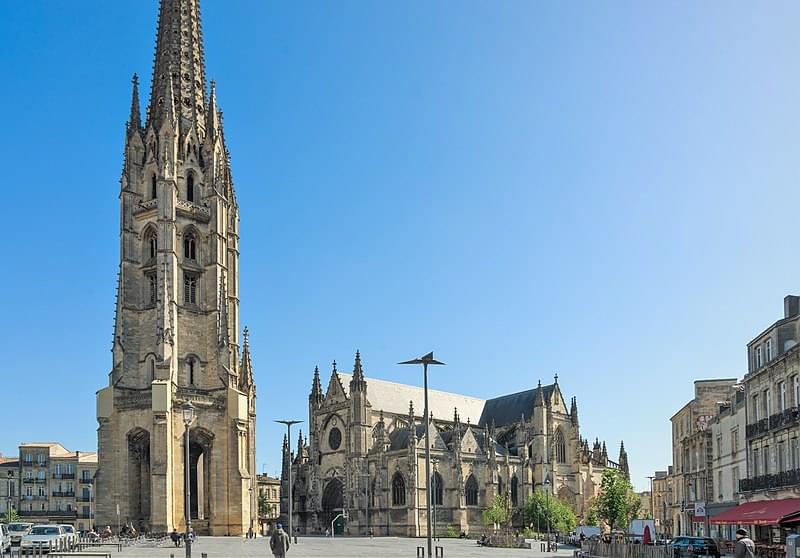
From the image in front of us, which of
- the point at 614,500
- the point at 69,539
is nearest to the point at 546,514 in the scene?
the point at 614,500

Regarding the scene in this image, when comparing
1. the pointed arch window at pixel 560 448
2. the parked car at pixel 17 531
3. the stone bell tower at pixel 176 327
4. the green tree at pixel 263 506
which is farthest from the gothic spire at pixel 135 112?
the green tree at pixel 263 506

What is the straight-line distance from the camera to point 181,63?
67438 mm

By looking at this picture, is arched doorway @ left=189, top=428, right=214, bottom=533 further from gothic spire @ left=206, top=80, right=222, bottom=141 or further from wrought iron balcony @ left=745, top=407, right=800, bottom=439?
wrought iron balcony @ left=745, top=407, right=800, bottom=439

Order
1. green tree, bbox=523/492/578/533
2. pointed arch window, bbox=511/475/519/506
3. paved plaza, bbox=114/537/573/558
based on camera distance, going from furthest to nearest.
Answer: pointed arch window, bbox=511/475/519/506
green tree, bbox=523/492/578/533
paved plaza, bbox=114/537/573/558

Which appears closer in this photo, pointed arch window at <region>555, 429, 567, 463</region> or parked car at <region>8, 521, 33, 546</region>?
parked car at <region>8, 521, 33, 546</region>

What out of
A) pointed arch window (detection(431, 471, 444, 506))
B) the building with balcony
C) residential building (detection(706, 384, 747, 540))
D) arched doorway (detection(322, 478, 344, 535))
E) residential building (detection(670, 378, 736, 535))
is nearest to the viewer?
the building with balcony

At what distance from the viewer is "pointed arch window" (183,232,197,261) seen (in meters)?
64.1

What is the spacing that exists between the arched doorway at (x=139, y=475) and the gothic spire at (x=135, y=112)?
70.1ft

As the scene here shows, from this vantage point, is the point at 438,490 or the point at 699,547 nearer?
the point at 699,547

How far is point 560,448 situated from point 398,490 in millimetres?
21922

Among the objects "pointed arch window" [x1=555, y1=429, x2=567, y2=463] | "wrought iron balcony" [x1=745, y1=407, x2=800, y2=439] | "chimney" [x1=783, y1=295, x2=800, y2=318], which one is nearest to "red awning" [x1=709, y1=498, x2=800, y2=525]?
"wrought iron balcony" [x1=745, y1=407, x2=800, y2=439]

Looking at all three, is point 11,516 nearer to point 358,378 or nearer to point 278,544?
point 358,378

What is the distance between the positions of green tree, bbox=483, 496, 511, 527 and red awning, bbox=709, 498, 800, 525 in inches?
1626

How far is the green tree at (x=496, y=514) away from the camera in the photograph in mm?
78375
